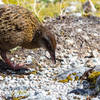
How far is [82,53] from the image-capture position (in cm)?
765

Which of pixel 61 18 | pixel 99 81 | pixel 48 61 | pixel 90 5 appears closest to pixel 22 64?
pixel 48 61

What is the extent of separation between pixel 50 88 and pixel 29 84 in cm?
50

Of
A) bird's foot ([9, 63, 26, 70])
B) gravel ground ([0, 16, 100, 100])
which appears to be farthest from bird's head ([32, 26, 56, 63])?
bird's foot ([9, 63, 26, 70])

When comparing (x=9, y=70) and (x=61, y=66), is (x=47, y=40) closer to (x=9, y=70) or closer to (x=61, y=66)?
(x=61, y=66)

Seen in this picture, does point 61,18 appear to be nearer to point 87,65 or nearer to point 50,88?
point 87,65

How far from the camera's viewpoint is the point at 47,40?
22.1 feet

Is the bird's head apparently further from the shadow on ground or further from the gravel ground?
the shadow on ground

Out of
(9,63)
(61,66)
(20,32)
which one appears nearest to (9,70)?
(9,63)

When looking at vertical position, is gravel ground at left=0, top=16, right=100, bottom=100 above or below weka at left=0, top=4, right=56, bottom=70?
below

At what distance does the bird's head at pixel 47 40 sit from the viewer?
6684 mm

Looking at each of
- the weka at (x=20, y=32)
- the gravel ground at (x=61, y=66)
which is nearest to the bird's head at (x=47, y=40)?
the weka at (x=20, y=32)

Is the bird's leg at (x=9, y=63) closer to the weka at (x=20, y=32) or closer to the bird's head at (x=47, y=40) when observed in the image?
the weka at (x=20, y=32)

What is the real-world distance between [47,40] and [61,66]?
726mm

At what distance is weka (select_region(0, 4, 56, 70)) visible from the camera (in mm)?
6324
